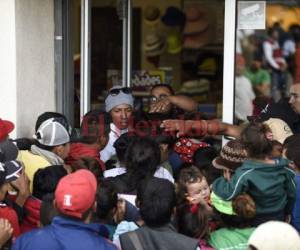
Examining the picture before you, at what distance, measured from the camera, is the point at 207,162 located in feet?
16.8

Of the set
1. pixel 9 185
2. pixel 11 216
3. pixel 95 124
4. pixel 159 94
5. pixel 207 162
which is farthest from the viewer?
pixel 159 94

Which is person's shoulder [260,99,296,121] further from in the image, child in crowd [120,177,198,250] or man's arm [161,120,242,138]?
child in crowd [120,177,198,250]

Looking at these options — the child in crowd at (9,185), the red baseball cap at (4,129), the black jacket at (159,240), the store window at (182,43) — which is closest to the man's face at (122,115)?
the red baseball cap at (4,129)

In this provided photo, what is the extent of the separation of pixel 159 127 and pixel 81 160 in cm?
87

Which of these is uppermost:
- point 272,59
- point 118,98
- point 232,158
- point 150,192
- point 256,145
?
point 272,59

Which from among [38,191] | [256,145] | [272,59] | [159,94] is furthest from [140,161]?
→ [272,59]

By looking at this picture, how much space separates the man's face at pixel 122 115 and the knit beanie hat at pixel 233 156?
4.95ft

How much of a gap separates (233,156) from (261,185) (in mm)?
348

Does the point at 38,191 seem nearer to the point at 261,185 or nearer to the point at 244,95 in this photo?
the point at 261,185

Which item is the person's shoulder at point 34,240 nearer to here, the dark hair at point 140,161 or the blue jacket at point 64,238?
the blue jacket at point 64,238

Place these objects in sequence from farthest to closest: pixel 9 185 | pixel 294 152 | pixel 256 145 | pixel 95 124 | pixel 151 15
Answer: pixel 151 15, pixel 95 124, pixel 294 152, pixel 9 185, pixel 256 145

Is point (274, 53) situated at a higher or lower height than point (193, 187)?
higher

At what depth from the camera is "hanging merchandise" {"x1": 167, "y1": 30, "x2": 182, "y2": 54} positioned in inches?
408

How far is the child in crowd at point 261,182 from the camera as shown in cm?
397
